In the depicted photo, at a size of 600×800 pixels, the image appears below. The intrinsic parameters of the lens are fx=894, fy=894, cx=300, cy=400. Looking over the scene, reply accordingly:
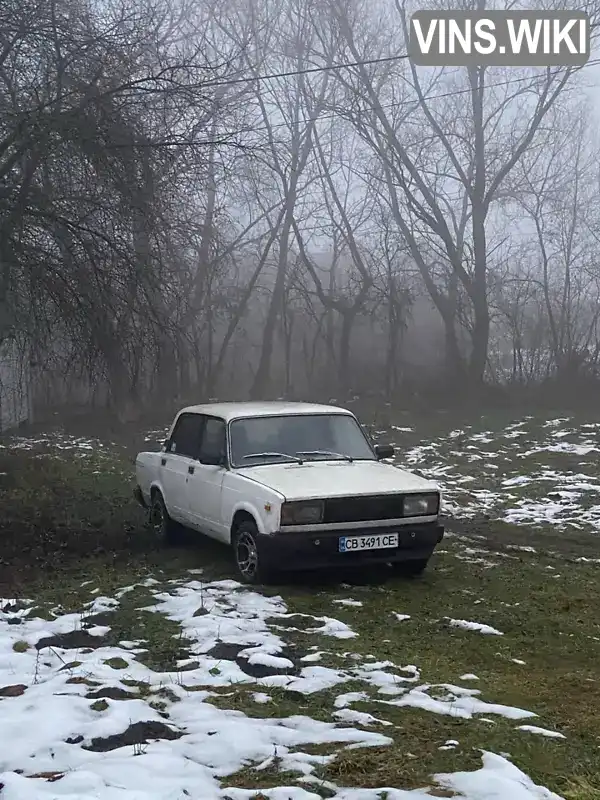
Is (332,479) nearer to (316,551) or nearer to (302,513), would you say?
(302,513)

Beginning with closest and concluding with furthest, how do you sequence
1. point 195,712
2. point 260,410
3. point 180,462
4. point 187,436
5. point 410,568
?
1. point 195,712
2. point 410,568
3. point 260,410
4. point 180,462
5. point 187,436

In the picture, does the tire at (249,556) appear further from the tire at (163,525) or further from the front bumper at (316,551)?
the tire at (163,525)

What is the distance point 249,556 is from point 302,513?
2.46 ft

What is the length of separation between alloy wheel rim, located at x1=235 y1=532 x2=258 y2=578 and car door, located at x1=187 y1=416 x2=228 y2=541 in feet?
1.16

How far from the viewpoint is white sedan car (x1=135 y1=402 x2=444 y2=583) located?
7.38m

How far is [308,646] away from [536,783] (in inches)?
93.5

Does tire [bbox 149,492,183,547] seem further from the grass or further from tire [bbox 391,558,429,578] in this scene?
tire [bbox 391,558,429,578]

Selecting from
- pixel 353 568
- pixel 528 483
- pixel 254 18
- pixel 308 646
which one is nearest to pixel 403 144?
pixel 254 18

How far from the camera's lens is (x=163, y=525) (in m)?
9.83

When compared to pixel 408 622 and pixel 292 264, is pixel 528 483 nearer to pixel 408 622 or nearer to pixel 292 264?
pixel 408 622

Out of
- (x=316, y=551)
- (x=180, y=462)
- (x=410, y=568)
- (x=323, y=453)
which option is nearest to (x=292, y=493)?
(x=316, y=551)

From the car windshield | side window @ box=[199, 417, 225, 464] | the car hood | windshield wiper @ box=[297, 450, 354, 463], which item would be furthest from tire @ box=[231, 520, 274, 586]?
windshield wiper @ box=[297, 450, 354, 463]

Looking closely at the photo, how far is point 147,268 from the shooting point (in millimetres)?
10602

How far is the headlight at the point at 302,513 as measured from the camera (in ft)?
24.0
